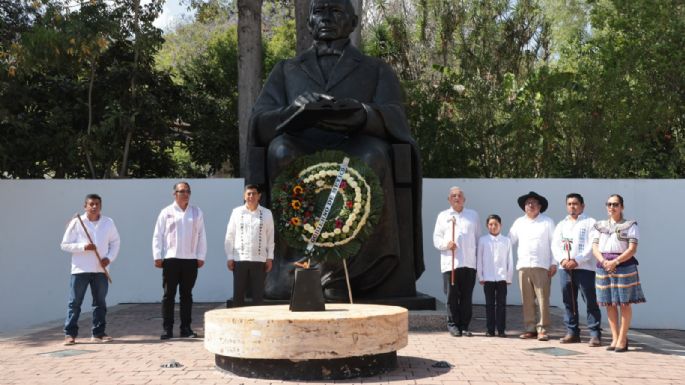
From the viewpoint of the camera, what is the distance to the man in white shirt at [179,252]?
28.1 feet

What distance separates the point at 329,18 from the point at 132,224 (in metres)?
4.69

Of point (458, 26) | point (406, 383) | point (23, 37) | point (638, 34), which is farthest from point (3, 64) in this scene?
point (638, 34)

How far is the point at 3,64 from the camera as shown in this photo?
12.8m

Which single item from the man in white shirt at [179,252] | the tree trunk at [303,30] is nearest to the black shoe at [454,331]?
the man in white shirt at [179,252]

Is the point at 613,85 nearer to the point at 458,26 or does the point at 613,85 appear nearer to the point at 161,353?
the point at 458,26

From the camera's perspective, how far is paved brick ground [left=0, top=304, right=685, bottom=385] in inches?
245

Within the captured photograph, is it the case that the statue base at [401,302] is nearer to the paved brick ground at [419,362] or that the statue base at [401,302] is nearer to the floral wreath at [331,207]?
the paved brick ground at [419,362]

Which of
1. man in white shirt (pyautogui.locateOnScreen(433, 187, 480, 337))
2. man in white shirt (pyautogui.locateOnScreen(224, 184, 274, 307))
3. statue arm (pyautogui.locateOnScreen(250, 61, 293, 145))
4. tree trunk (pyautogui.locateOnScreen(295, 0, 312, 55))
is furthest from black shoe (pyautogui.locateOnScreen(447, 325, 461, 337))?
tree trunk (pyautogui.locateOnScreen(295, 0, 312, 55))

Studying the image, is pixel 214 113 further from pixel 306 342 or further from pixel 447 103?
pixel 306 342

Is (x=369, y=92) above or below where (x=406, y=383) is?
above

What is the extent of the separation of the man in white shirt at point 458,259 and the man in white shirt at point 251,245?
1770 mm

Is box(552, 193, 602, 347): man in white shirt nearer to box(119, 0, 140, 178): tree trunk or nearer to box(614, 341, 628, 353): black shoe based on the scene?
box(614, 341, 628, 353): black shoe

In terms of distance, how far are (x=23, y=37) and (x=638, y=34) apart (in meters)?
11.5

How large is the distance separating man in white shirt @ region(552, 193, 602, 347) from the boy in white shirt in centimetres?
55
